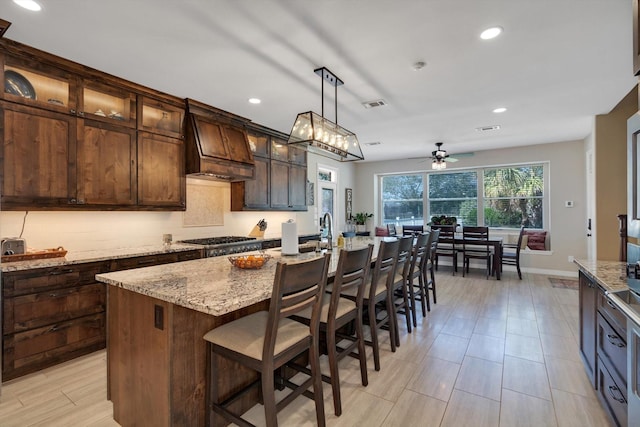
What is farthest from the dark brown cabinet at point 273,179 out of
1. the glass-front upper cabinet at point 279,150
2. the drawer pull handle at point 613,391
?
the drawer pull handle at point 613,391

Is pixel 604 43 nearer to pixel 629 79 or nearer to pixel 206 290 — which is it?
pixel 629 79

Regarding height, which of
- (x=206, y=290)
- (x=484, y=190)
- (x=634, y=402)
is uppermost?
(x=484, y=190)

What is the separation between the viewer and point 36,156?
265 centimetres

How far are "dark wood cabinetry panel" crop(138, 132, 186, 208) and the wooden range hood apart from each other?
0.14m

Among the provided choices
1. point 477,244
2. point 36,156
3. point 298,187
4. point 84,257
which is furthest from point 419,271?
point 36,156

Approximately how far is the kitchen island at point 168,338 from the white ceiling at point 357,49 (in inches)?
70.7

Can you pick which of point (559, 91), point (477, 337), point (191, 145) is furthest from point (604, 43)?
point (191, 145)

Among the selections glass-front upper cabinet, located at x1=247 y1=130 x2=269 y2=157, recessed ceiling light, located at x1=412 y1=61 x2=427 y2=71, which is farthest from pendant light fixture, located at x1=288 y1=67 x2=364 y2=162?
glass-front upper cabinet, located at x1=247 y1=130 x2=269 y2=157

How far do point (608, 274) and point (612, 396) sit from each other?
71cm

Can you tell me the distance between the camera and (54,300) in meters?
2.54

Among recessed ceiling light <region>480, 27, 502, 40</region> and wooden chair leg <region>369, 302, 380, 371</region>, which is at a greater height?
recessed ceiling light <region>480, 27, 502, 40</region>

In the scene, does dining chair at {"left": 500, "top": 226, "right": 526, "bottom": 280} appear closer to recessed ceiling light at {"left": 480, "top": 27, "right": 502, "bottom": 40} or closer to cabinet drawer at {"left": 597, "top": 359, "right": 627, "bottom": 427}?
cabinet drawer at {"left": 597, "top": 359, "right": 627, "bottom": 427}

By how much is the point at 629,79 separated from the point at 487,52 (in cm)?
181

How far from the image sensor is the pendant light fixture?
9.27 ft
